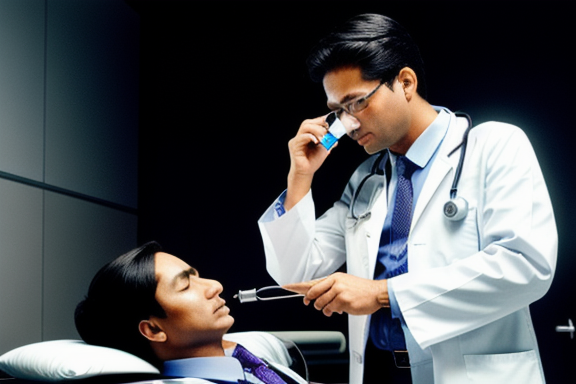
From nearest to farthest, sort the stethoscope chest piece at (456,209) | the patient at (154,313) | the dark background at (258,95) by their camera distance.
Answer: the stethoscope chest piece at (456,209)
the patient at (154,313)
the dark background at (258,95)

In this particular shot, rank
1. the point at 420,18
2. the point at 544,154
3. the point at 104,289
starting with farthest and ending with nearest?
the point at 420,18 → the point at 544,154 → the point at 104,289

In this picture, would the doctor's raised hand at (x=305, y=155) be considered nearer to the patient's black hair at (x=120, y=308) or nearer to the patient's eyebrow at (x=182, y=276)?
the patient's eyebrow at (x=182, y=276)

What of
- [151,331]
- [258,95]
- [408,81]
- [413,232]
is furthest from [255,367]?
[258,95]

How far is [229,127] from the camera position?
133 inches

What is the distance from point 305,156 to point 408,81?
35 cm

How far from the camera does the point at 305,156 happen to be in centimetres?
196

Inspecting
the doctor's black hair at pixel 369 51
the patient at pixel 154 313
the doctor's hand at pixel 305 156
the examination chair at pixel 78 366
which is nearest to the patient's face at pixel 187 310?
the patient at pixel 154 313

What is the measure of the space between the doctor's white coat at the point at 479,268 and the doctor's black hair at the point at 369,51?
25cm

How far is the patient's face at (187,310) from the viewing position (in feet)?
5.91

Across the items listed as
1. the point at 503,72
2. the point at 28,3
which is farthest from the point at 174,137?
the point at 503,72

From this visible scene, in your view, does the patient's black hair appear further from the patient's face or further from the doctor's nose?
the doctor's nose

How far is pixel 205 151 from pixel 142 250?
154cm

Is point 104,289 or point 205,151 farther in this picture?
point 205,151

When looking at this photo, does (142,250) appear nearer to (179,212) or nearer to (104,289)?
(104,289)
